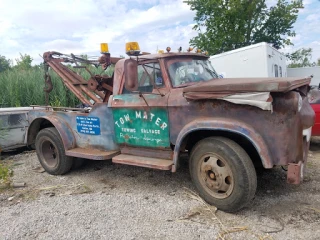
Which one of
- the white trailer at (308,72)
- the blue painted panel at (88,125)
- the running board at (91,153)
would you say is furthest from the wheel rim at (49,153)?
the white trailer at (308,72)

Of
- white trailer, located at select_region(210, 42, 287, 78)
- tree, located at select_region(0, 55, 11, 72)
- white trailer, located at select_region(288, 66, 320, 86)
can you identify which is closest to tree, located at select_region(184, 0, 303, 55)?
white trailer, located at select_region(288, 66, 320, 86)

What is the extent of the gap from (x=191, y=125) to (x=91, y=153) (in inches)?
72.5

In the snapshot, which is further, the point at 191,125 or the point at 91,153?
the point at 91,153

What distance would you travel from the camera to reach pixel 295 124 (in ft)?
10.0

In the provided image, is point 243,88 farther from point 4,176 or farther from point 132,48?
point 4,176

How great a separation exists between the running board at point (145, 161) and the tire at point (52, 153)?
50.0 inches

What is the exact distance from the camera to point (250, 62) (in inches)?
428

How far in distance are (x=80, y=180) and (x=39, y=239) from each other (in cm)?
181

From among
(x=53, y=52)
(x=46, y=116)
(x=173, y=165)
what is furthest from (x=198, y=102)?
(x=53, y=52)

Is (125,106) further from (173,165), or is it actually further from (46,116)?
(46,116)

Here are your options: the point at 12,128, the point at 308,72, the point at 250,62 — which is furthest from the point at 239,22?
the point at 12,128

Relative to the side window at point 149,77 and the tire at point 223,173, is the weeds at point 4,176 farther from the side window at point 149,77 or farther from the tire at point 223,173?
the tire at point 223,173

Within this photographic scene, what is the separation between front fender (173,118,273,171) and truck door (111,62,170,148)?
39 cm

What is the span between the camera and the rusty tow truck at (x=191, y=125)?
10.2 feet
